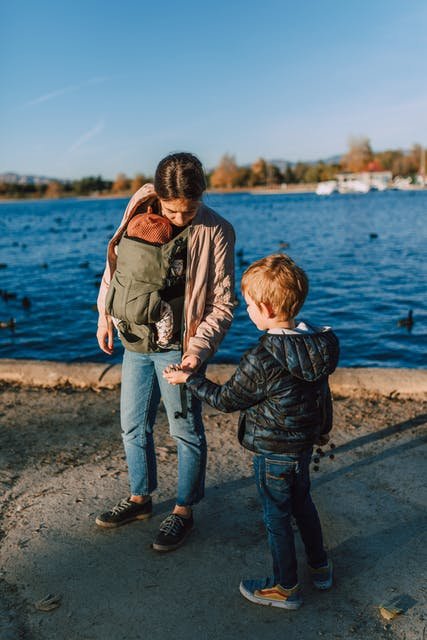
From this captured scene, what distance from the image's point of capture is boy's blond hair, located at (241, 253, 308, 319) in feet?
8.26

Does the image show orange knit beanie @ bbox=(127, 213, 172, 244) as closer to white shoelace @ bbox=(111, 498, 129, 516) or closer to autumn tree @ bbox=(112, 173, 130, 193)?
white shoelace @ bbox=(111, 498, 129, 516)

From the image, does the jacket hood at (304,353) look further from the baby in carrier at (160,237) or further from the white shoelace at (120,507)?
the white shoelace at (120,507)

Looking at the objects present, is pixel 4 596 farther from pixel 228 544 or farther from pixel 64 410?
pixel 64 410

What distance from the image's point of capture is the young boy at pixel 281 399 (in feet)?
8.19

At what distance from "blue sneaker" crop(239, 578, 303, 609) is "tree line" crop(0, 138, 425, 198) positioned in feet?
502

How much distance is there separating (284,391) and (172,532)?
1.23 m

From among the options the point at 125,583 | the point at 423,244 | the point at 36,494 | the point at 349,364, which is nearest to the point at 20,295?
the point at 349,364

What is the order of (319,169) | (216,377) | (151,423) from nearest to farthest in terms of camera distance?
(151,423) < (216,377) < (319,169)

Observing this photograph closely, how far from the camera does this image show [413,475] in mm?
3945

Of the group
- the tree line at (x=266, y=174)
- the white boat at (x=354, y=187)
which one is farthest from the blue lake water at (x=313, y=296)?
the tree line at (x=266, y=174)

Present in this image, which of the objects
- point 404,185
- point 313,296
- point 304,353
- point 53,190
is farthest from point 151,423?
point 53,190

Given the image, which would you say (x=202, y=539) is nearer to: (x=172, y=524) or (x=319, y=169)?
(x=172, y=524)

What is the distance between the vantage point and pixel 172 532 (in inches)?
127

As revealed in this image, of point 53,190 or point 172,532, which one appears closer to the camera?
point 172,532
